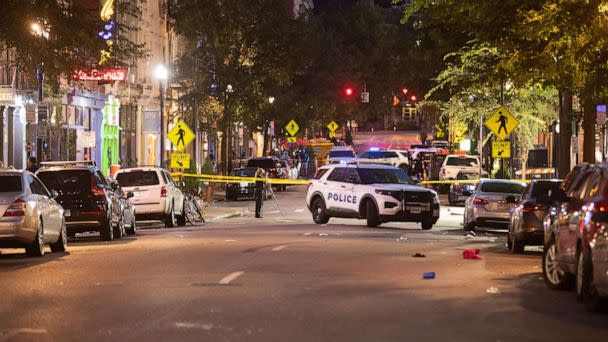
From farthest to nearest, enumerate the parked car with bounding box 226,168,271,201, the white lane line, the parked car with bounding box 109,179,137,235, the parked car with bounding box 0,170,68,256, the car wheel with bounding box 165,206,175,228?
the parked car with bounding box 226,168,271,201
the car wheel with bounding box 165,206,175,228
the parked car with bounding box 109,179,137,235
the parked car with bounding box 0,170,68,256
the white lane line

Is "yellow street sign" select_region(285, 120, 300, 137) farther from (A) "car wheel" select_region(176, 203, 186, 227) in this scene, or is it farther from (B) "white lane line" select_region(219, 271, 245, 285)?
(B) "white lane line" select_region(219, 271, 245, 285)

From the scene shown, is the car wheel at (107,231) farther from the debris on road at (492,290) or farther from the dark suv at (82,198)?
the debris on road at (492,290)

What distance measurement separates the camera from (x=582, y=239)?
15172 millimetres

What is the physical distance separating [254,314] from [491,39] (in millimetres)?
15530

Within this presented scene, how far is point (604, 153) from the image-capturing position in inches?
2167

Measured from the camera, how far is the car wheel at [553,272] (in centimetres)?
1683

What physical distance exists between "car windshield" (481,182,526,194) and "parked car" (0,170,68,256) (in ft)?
42.9

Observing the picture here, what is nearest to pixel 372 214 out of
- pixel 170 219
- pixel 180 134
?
pixel 170 219

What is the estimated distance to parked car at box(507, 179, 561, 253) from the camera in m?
25.1

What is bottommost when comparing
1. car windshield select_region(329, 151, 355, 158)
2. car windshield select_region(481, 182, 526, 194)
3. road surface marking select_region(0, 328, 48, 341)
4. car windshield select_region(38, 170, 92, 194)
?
road surface marking select_region(0, 328, 48, 341)

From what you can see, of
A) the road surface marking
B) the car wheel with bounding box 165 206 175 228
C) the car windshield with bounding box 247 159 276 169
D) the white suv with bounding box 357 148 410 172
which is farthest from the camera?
the white suv with bounding box 357 148 410 172

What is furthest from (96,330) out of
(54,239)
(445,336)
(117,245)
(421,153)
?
(421,153)

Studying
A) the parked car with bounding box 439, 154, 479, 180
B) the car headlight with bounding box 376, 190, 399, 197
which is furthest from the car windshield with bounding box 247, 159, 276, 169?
the car headlight with bounding box 376, 190, 399, 197

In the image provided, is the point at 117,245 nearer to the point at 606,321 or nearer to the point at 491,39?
the point at 491,39
